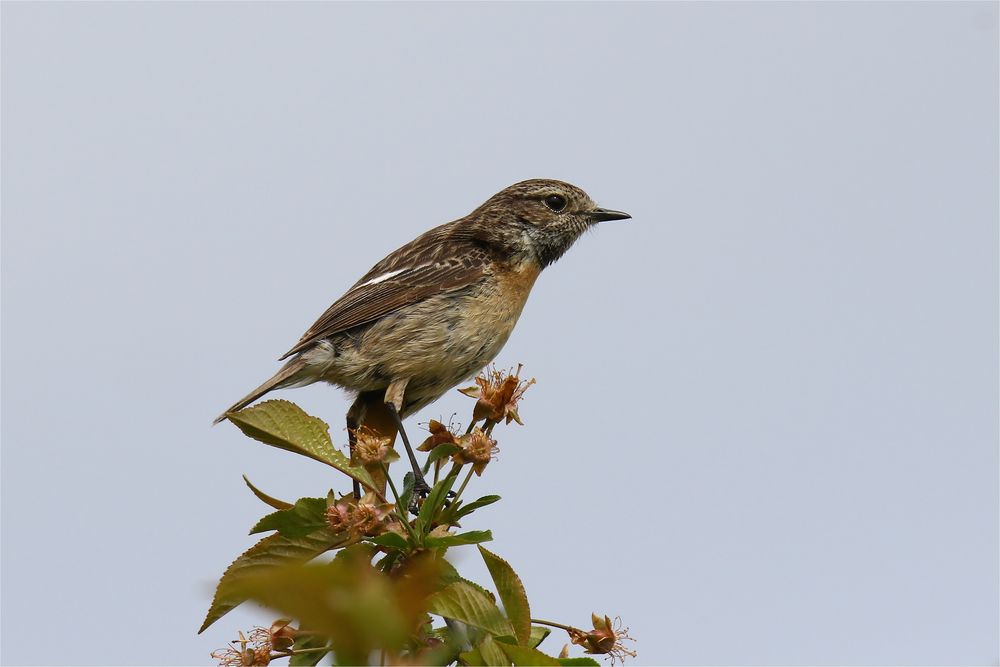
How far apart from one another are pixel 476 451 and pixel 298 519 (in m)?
0.58

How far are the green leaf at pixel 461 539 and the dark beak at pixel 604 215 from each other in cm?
422

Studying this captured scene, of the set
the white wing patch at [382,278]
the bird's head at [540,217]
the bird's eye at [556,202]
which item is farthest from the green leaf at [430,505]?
the bird's eye at [556,202]

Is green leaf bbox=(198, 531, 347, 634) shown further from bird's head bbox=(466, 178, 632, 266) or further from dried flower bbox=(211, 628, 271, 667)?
bird's head bbox=(466, 178, 632, 266)

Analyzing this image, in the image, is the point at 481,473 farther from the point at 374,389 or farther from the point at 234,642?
the point at 374,389

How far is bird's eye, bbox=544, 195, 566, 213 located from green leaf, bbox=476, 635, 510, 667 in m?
4.59

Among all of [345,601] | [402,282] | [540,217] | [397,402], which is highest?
[540,217]

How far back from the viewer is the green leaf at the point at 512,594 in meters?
3.08

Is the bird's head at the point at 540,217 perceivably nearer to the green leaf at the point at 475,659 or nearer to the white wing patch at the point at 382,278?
the white wing patch at the point at 382,278

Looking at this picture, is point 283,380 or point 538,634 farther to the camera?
point 283,380

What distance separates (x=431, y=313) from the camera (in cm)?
620

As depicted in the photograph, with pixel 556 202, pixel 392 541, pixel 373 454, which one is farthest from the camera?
pixel 556 202

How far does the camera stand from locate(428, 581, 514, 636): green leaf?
9.59 feet

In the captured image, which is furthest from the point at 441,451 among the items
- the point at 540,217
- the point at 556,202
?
the point at 556,202

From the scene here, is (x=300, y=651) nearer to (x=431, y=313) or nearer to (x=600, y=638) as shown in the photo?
(x=600, y=638)
